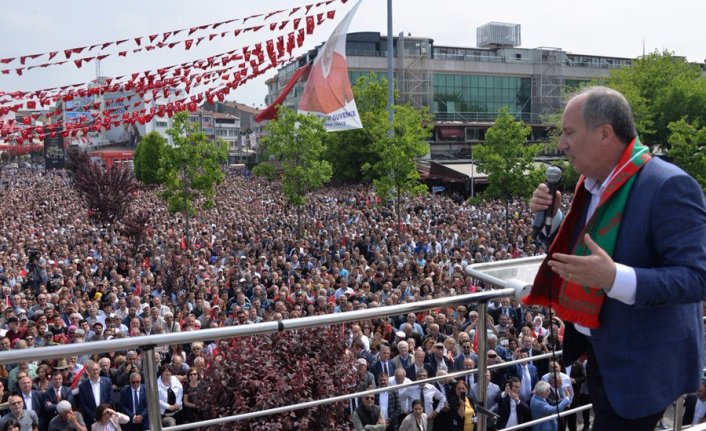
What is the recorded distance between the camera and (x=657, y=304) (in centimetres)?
169

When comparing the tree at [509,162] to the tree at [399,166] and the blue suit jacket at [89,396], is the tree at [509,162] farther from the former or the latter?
the blue suit jacket at [89,396]

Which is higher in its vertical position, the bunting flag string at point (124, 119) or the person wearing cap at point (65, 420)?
the bunting flag string at point (124, 119)

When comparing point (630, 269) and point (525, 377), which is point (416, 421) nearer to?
point (525, 377)

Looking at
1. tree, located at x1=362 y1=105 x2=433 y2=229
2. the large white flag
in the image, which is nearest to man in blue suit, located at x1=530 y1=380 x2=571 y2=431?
the large white flag

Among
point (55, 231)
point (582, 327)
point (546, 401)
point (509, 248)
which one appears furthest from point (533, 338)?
point (55, 231)

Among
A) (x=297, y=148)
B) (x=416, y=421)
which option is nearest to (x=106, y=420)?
(x=416, y=421)

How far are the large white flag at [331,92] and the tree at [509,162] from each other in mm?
9256

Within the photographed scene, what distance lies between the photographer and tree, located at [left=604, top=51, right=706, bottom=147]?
41094mm

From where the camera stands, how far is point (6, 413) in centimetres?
636

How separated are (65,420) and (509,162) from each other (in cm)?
2241

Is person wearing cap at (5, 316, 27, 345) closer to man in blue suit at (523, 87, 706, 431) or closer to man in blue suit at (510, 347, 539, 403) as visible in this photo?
man in blue suit at (510, 347, 539, 403)

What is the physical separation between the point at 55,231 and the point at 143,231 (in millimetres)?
3579

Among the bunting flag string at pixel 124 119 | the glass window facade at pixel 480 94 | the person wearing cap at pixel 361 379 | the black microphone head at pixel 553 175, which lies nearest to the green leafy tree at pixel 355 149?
the glass window facade at pixel 480 94

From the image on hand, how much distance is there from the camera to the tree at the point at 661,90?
135 feet
